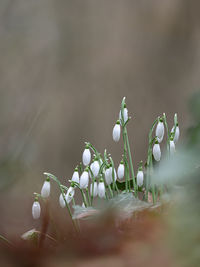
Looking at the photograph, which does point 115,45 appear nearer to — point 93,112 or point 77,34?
point 77,34

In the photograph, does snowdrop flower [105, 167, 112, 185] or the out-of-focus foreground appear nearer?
snowdrop flower [105, 167, 112, 185]

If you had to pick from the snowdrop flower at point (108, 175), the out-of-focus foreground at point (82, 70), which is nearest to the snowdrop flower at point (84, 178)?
the snowdrop flower at point (108, 175)

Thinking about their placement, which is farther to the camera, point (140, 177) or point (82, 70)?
point (82, 70)

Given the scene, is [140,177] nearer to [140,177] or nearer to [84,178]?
[140,177]

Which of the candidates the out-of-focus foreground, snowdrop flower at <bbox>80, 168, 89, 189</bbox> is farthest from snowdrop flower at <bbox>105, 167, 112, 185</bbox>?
the out-of-focus foreground

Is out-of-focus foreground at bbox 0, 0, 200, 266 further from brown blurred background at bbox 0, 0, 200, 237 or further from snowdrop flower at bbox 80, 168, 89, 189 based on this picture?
snowdrop flower at bbox 80, 168, 89, 189

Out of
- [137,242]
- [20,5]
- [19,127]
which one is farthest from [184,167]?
[20,5]

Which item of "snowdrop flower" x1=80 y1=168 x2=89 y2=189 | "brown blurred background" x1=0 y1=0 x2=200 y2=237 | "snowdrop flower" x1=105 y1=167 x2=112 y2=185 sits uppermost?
"brown blurred background" x1=0 y1=0 x2=200 y2=237

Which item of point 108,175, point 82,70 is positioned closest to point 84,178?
point 108,175
